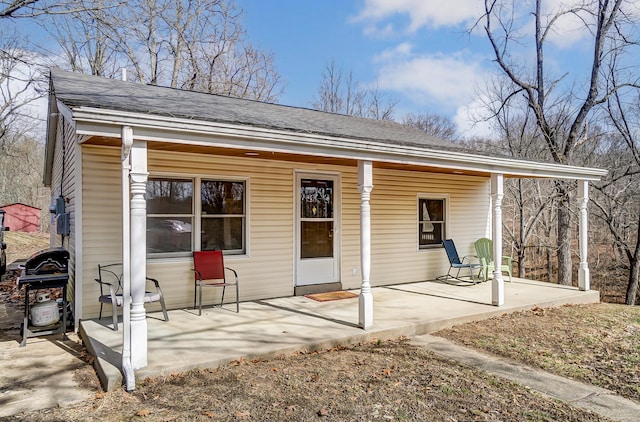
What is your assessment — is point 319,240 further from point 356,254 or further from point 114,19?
point 114,19

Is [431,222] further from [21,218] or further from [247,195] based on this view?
[21,218]

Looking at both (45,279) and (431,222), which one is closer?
(45,279)

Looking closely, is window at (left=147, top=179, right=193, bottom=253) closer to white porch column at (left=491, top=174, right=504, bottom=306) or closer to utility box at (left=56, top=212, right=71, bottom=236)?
utility box at (left=56, top=212, right=71, bottom=236)

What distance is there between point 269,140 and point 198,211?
208cm

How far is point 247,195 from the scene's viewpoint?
238 inches

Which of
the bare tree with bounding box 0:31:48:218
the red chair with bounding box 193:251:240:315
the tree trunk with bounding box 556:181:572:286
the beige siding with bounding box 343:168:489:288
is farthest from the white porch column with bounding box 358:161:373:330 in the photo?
the tree trunk with bounding box 556:181:572:286

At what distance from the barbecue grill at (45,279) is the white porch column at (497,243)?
5685mm

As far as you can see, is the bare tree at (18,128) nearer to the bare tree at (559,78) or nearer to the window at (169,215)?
the window at (169,215)

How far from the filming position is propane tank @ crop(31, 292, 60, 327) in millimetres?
4664

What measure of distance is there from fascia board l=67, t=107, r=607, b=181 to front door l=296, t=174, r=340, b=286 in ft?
6.25

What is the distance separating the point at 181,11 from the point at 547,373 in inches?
668

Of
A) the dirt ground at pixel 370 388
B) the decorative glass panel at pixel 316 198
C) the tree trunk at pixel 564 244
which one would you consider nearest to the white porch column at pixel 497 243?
the dirt ground at pixel 370 388

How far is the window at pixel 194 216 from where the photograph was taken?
5.47m

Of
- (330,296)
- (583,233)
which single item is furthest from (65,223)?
(583,233)
